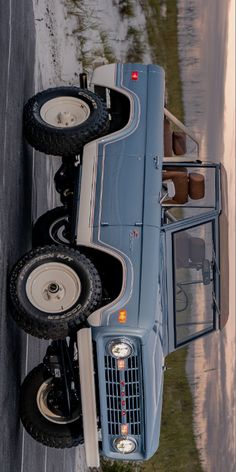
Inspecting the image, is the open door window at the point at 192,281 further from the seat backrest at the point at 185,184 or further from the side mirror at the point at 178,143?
the side mirror at the point at 178,143

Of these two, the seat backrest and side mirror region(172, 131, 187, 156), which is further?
side mirror region(172, 131, 187, 156)

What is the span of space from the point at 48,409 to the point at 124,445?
81 centimetres

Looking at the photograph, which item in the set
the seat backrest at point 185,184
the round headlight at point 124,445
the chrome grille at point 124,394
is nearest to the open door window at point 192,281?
the seat backrest at point 185,184

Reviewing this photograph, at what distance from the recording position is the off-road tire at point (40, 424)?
665 cm

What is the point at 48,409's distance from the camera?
22.4 feet

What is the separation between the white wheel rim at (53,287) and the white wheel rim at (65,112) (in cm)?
134

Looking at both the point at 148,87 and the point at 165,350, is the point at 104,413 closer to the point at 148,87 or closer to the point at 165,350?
the point at 165,350

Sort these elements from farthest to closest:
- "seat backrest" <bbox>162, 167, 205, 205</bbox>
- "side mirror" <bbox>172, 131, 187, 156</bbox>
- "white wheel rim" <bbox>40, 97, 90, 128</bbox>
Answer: "side mirror" <bbox>172, 131, 187, 156</bbox> → "seat backrest" <bbox>162, 167, 205, 205</bbox> → "white wheel rim" <bbox>40, 97, 90, 128</bbox>

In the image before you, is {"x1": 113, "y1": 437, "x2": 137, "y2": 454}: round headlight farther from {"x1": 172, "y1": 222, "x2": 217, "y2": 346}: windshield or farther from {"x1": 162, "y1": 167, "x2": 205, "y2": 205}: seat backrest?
{"x1": 162, "y1": 167, "x2": 205, "y2": 205}: seat backrest

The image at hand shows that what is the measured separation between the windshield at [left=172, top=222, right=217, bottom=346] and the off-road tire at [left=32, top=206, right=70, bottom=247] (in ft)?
3.47

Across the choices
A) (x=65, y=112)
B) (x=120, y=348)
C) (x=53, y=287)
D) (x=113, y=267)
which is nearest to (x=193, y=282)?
(x=113, y=267)

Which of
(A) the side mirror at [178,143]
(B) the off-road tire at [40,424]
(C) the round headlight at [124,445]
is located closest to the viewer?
(C) the round headlight at [124,445]

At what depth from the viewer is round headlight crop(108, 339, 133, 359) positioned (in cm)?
605

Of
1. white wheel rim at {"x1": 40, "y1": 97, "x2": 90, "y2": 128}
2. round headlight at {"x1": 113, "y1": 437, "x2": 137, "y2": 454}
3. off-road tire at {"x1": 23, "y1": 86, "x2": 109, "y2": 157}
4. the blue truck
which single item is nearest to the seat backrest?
the blue truck
